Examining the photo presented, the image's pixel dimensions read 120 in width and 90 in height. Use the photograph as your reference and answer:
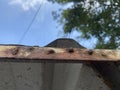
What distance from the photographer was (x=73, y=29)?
38.5ft

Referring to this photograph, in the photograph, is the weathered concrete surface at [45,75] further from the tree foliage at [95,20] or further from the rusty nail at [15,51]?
the tree foliage at [95,20]

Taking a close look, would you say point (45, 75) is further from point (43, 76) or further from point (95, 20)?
point (95, 20)

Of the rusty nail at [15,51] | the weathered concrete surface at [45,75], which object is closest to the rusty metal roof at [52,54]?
the rusty nail at [15,51]

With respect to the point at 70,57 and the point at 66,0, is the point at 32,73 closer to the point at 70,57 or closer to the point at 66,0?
the point at 70,57

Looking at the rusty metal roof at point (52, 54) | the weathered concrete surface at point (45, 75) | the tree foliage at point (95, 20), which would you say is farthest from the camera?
the tree foliage at point (95, 20)

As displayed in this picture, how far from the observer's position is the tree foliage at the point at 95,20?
38.0 feet

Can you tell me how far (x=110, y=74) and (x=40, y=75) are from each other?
53 centimetres

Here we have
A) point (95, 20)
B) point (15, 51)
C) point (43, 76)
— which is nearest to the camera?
point (15, 51)

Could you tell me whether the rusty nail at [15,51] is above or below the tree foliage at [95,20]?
above

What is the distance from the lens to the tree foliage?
11586mm

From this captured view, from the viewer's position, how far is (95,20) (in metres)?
12.0

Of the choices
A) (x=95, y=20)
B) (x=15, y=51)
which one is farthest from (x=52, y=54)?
(x=95, y=20)

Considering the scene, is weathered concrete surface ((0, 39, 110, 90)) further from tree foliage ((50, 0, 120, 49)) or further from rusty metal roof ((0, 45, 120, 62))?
tree foliage ((50, 0, 120, 49))

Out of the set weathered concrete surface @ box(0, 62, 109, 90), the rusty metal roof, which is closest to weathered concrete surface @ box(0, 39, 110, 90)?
weathered concrete surface @ box(0, 62, 109, 90)
